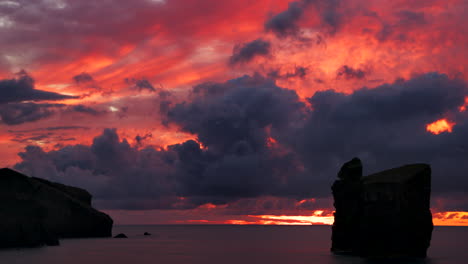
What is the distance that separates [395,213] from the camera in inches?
2891

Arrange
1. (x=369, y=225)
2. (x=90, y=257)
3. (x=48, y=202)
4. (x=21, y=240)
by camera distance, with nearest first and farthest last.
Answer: (x=369, y=225)
(x=90, y=257)
(x=21, y=240)
(x=48, y=202)

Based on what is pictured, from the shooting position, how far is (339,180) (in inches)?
3381

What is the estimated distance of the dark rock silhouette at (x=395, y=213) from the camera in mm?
73562

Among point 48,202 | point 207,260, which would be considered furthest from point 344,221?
point 48,202

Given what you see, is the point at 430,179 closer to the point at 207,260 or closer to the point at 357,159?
the point at 357,159

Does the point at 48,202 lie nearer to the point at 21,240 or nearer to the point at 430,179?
the point at 21,240

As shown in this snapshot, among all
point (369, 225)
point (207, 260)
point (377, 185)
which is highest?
point (377, 185)

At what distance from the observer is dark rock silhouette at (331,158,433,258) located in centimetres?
7356

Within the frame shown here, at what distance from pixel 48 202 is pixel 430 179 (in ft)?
358

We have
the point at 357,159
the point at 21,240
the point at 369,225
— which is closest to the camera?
the point at 369,225

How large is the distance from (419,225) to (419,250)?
3.91 metres

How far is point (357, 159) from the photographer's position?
266 ft

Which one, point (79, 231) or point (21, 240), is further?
point (79, 231)

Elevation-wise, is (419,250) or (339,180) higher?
(339,180)
